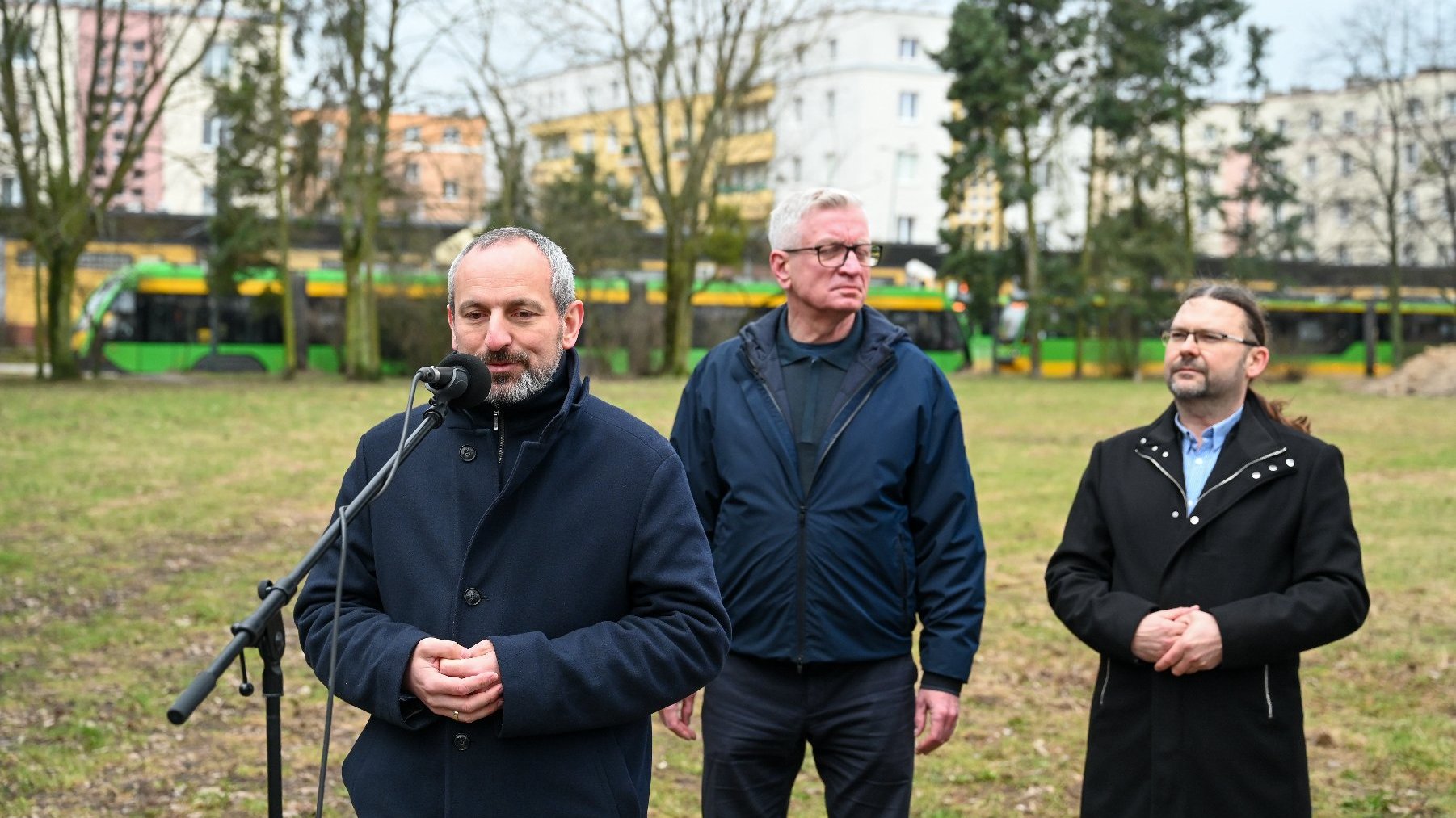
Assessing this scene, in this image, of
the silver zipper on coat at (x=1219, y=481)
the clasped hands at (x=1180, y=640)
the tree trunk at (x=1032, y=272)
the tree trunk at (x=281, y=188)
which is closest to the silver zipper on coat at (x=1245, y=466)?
the silver zipper on coat at (x=1219, y=481)

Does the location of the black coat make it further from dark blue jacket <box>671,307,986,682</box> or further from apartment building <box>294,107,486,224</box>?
apartment building <box>294,107,486,224</box>

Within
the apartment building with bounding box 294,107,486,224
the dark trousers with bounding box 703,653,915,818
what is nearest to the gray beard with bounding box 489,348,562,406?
the dark trousers with bounding box 703,653,915,818

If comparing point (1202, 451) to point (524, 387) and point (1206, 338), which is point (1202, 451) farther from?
point (524, 387)

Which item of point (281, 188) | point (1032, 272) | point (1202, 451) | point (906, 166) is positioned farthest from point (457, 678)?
point (906, 166)

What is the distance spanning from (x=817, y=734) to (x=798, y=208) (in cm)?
145

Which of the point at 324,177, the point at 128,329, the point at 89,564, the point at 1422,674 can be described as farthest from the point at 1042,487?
the point at 128,329

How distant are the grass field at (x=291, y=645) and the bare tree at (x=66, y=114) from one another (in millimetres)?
11352

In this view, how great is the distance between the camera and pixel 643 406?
27.1 meters

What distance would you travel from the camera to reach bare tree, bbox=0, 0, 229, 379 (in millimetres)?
31031

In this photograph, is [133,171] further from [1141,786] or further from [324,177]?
[1141,786]

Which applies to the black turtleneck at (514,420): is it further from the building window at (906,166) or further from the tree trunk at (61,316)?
the building window at (906,166)

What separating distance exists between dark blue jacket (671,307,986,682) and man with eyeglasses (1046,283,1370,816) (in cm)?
33

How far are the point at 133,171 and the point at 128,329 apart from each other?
22.8ft

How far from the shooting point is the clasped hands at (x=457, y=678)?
2.87 meters
